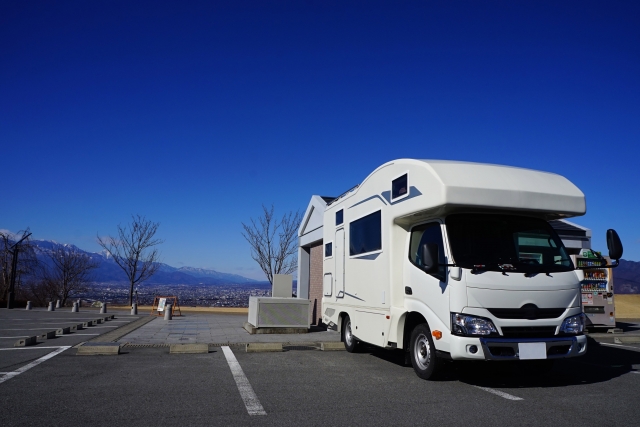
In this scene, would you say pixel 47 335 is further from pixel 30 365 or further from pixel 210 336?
pixel 30 365

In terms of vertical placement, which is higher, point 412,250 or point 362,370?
point 412,250

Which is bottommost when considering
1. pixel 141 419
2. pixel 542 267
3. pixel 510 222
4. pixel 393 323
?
pixel 141 419

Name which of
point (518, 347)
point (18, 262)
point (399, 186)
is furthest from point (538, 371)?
point (18, 262)

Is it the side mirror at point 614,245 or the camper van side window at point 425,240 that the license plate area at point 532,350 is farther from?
the side mirror at point 614,245

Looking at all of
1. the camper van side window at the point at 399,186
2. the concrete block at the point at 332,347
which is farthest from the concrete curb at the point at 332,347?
the camper van side window at the point at 399,186

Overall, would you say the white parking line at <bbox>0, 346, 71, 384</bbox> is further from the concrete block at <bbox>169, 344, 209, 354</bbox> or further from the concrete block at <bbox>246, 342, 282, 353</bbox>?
the concrete block at <bbox>246, 342, 282, 353</bbox>

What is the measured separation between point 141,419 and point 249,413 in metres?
1.12

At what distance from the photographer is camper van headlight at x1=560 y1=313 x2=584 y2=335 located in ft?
22.6

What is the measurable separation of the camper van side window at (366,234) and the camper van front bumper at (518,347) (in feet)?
9.12

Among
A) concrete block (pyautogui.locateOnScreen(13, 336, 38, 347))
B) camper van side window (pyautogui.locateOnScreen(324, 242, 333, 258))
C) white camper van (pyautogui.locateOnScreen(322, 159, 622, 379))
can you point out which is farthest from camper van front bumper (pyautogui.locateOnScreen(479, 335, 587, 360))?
concrete block (pyautogui.locateOnScreen(13, 336, 38, 347))

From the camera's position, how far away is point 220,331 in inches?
610

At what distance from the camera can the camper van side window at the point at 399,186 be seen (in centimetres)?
809

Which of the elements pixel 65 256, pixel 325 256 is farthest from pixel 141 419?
pixel 65 256

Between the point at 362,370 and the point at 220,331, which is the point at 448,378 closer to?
the point at 362,370
